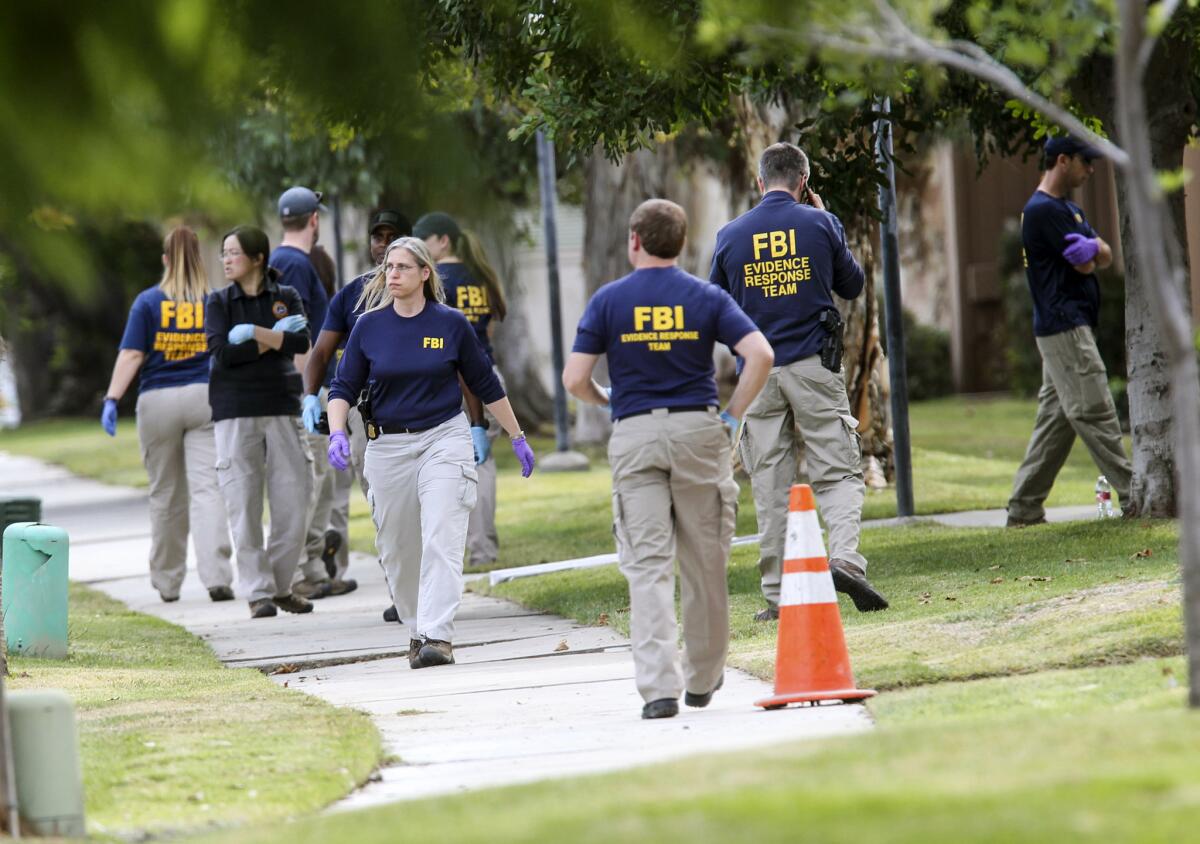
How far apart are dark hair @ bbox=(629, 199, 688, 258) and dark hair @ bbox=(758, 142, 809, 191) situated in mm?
2130

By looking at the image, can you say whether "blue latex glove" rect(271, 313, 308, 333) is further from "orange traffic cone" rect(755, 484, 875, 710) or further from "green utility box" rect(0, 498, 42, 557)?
"orange traffic cone" rect(755, 484, 875, 710)

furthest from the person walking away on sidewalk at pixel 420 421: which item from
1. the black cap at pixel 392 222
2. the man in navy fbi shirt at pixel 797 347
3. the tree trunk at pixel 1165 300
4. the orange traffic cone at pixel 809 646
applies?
the tree trunk at pixel 1165 300

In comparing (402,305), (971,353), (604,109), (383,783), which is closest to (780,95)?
(604,109)

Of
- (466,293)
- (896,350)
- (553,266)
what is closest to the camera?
(466,293)

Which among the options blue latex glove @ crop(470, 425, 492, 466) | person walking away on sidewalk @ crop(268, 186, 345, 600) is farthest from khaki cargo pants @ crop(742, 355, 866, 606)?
person walking away on sidewalk @ crop(268, 186, 345, 600)

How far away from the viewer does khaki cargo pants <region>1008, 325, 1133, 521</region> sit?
10.7 meters

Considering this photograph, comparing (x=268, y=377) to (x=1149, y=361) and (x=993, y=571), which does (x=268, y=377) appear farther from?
(x=1149, y=361)

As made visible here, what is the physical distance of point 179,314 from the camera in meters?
11.6

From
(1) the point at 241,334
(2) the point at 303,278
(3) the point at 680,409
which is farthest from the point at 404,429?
(2) the point at 303,278

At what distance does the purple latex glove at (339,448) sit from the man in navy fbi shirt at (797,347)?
1.85 m

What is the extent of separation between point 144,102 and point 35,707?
260 centimetres

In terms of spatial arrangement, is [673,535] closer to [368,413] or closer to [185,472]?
[368,413]

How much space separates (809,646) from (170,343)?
6.11m

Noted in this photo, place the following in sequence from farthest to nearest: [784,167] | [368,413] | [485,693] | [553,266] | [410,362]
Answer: [553,266] → [784,167] → [368,413] → [410,362] → [485,693]
